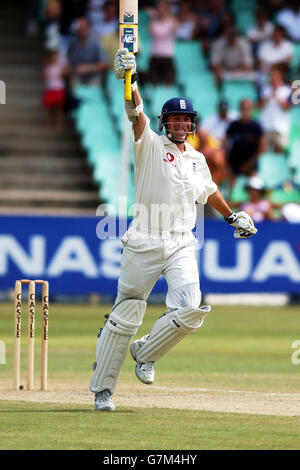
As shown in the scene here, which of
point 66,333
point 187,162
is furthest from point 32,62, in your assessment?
point 187,162

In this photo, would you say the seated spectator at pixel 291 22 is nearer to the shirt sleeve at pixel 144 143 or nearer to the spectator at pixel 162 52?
the spectator at pixel 162 52

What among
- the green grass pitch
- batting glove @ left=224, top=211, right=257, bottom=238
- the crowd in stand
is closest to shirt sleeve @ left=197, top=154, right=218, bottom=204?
batting glove @ left=224, top=211, right=257, bottom=238

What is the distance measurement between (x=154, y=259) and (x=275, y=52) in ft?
45.0

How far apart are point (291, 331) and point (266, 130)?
5.73 meters

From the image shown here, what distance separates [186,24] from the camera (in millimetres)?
21469

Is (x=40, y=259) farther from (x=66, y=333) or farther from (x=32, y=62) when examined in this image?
(x=32, y=62)

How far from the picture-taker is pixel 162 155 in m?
7.85

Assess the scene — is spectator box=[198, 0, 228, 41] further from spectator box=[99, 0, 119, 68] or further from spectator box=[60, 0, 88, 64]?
spectator box=[60, 0, 88, 64]

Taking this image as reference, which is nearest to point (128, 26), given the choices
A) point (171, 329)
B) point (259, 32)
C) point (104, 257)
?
point (171, 329)

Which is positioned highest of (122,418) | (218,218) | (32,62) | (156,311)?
(32,62)

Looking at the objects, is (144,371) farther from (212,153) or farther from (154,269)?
(212,153)

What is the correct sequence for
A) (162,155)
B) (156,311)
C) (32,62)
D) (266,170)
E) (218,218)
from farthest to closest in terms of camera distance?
1. (32,62)
2. (266,170)
3. (218,218)
4. (156,311)
5. (162,155)

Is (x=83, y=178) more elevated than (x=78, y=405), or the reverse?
(x=83, y=178)

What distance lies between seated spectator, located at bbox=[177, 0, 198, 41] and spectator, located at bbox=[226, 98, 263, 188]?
10.2 feet
